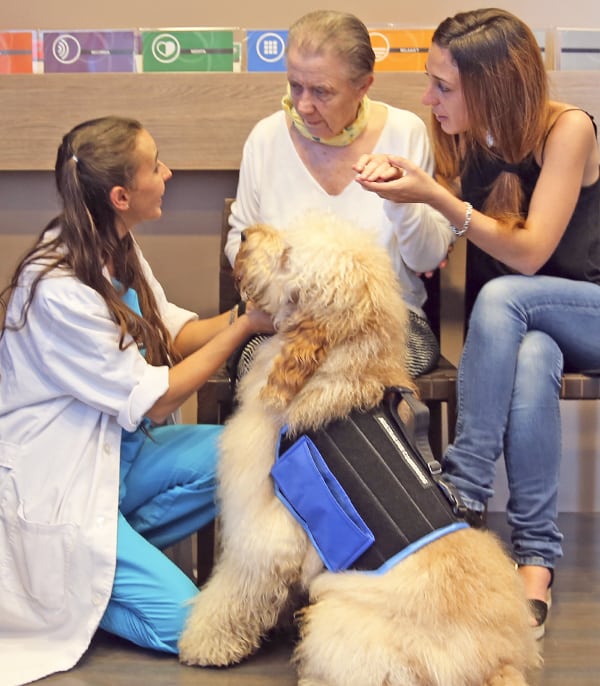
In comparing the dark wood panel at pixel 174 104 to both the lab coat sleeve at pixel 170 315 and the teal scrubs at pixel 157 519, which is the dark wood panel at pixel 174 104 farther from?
the teal scrubs at pixel 157 519

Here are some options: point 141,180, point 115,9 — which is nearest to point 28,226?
point 115,9

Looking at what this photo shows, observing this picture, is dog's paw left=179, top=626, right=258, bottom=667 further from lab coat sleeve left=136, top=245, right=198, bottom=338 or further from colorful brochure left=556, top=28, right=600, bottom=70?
colorful brochure left=556, top=28, right=600, bottom=70

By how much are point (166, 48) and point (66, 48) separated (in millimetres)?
306

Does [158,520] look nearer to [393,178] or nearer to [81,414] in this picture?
[81,414]

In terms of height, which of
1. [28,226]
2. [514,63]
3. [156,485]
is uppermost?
[514,63]

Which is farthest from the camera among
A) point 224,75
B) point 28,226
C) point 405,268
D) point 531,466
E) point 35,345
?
point 28,226

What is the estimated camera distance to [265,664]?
6.53ft

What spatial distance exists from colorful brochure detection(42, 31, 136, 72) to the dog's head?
50.0 inches

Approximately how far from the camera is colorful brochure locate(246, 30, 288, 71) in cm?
286

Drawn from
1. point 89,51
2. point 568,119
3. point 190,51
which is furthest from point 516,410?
point 89,51

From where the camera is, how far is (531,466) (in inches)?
84.0

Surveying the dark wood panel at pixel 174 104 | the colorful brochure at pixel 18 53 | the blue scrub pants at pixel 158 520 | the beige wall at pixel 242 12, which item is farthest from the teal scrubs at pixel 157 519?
the beige wall at pixel 242 12

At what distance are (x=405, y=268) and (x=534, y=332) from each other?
0.47 meters

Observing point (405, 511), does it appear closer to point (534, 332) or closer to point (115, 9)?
point (534, 332)
